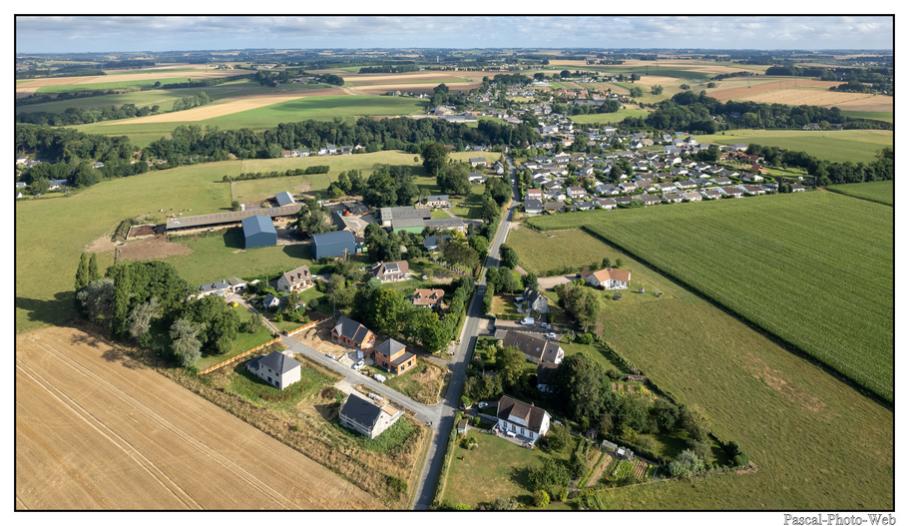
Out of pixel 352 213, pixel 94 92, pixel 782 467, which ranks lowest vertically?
pixel 782 467

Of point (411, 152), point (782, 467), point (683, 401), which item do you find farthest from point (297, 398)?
point (411, 152)

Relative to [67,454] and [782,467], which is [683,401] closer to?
[782,467]

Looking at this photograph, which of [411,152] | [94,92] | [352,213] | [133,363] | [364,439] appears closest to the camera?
[364,439]

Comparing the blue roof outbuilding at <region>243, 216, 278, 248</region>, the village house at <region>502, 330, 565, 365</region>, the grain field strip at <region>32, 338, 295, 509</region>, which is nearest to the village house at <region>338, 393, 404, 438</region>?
the grain field strip at <region>32, 338, 295, 509</region>

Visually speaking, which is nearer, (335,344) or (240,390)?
(240,390)

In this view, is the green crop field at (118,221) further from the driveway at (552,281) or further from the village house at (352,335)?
Answer: the driveway at (552,281)

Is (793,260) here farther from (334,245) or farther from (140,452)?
(140,452)

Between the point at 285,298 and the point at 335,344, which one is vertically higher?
the point at 285,298

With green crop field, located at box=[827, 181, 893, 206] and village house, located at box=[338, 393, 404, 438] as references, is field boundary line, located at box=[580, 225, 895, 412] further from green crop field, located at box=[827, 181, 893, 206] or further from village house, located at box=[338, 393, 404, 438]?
green crop field, located at box=[827, 181, 893, 206]
